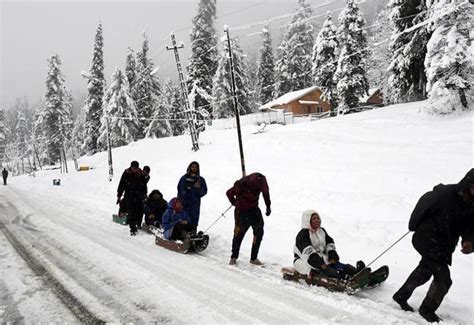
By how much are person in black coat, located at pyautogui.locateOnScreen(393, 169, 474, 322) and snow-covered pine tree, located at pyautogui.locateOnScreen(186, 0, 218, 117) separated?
3924 cm

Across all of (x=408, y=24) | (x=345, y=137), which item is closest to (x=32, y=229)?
(x=345, y=137)

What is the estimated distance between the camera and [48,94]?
2067 inches

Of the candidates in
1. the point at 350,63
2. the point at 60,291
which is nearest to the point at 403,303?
the point at 60,291

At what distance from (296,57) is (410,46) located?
27.4 metres

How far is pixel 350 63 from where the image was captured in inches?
1497

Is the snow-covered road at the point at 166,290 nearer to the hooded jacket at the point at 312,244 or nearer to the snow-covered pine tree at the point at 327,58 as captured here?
the hooded jacket at the point at 312,244

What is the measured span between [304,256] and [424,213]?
2.15 meters

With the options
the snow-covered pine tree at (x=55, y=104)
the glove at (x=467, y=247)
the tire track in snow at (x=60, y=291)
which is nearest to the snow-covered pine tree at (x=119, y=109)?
the snow-covered pine tree at (x=55, y=104)

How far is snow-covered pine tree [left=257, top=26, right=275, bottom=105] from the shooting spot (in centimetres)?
5719

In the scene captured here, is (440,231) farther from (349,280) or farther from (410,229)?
(349,280)

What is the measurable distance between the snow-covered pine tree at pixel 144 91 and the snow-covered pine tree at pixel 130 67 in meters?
0.47

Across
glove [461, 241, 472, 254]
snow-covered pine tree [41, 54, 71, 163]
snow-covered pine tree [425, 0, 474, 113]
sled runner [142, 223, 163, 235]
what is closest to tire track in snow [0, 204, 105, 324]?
sled runner [142, 223, 163, 235]

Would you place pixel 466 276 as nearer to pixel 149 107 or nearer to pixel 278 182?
pixel 278 182

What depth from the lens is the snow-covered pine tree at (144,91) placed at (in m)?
52.8
